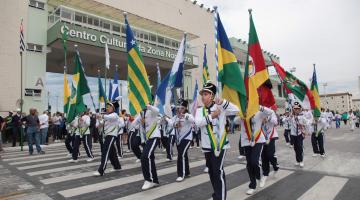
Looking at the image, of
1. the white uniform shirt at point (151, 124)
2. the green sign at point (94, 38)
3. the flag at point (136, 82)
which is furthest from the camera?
the green sign at point (94, 38)

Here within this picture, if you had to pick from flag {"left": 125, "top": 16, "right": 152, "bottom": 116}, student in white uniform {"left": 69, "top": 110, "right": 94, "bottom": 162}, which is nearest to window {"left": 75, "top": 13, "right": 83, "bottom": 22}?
student in white uniform {"left": 69, "top": 110, "right": 94, "bottom": 162}

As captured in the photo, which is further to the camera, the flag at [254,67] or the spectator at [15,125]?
the spectator at [15,125]

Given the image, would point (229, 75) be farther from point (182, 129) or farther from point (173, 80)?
point (182, 129)

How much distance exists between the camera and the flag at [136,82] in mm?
6750

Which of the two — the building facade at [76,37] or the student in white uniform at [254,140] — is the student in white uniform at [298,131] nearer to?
the student in white uniform at [254,140]

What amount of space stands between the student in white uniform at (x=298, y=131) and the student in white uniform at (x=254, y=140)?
310cm

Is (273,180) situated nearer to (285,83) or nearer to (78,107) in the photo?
(285,83)

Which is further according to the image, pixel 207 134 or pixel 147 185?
pixel 147 185

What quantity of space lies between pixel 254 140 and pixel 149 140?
7.65 ft

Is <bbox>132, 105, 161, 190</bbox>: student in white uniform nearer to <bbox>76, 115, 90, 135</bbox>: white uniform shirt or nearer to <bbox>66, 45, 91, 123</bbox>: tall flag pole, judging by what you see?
<bbox>66, 45, 91, 123</bbox>: tall flag pole

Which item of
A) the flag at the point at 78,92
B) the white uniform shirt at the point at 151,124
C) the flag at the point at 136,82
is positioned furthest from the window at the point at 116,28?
the white uniform shirt at the point at 151,124

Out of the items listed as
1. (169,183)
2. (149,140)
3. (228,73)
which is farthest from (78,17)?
(228,73)

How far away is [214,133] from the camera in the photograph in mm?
4543

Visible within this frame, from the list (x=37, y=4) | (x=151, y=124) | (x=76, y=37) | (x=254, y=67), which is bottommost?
(x=151, y=124)
